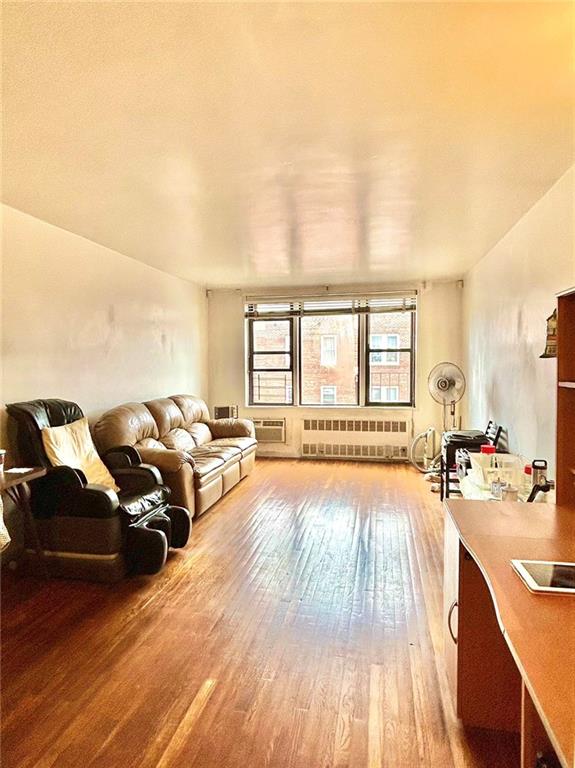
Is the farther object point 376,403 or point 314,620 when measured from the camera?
point 376,403

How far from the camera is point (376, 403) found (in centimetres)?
645

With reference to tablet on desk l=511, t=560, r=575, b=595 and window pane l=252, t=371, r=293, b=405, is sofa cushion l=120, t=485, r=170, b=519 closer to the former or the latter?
tablet on desk l=511, t=560, r=575, b=595

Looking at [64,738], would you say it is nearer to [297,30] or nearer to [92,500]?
[92,500]

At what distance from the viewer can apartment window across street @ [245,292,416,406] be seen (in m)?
6.37

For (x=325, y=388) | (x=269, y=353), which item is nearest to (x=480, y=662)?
(x=325, y=388)

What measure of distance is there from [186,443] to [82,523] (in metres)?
2.01

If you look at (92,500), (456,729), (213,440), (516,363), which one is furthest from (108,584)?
(516,363)

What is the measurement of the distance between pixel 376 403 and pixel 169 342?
3.11 m

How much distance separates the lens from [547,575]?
125cm

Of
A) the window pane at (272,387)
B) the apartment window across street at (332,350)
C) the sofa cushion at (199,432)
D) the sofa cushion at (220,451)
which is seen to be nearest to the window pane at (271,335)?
the apartment window across street at (332,350)

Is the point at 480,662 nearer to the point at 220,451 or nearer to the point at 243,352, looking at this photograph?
the point at 220,451

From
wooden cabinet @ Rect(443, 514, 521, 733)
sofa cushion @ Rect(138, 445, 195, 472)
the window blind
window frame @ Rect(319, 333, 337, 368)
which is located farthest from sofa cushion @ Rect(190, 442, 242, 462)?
wooden cabinet @ Rect(443, 514, 521, 733)

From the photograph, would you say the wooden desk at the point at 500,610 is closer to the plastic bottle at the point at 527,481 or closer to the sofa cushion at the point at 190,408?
the plastic bottle at the point at 527,481

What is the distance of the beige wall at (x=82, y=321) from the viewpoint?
324 cm
